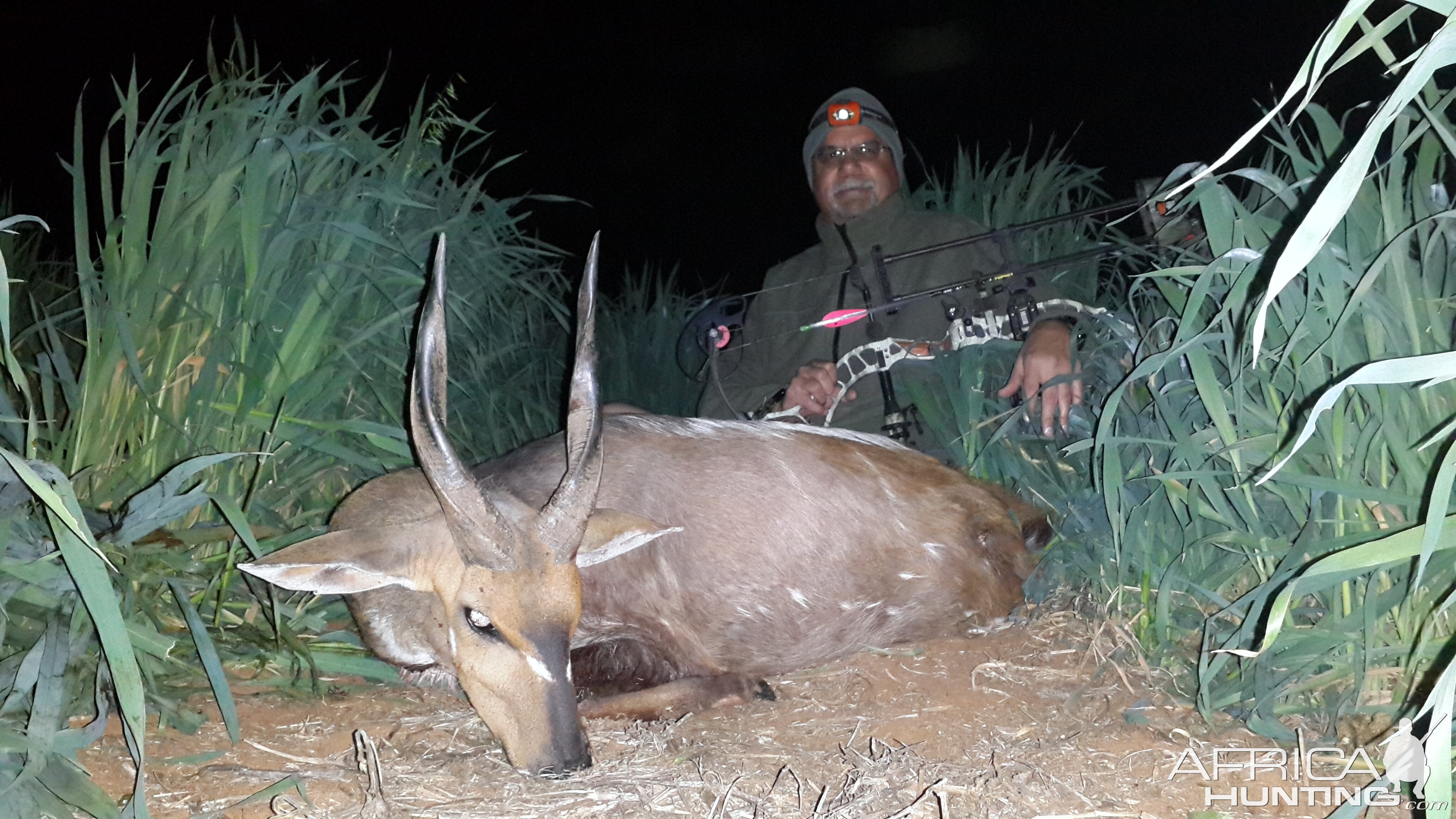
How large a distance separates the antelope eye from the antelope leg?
1.07 ft

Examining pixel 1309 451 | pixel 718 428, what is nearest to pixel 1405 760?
pixel 1309 451

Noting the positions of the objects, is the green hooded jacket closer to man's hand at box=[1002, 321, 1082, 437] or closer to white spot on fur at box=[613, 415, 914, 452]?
man's hand at box=[1002, 321, 1082, 437]

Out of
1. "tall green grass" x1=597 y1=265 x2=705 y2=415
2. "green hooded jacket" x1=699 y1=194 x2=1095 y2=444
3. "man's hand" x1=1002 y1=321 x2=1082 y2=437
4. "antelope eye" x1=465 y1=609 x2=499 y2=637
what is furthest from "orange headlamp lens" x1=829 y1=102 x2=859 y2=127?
"antelope eye" x1=465 y1=609 x2=499 y2=637

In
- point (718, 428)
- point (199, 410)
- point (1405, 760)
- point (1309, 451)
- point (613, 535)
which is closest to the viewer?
point (1405, 760)

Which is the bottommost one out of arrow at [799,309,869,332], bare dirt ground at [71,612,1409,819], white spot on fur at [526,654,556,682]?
bare dirt ground at [71,612,1409,819]

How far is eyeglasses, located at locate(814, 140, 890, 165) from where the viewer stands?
15.5 feet

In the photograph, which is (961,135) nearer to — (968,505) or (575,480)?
(968,505)

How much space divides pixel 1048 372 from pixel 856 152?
1.81 meters

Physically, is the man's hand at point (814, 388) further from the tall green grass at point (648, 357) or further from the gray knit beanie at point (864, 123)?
the tall green grass at point (648, 357)

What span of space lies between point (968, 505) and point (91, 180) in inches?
293

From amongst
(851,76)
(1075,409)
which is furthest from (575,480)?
(851,76)

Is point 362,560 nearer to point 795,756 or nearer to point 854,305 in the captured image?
point 795,756

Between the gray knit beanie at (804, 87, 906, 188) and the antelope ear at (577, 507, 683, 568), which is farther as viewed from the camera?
the gray knit beanie at (804, 87, 906, 188)

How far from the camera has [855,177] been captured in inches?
185
